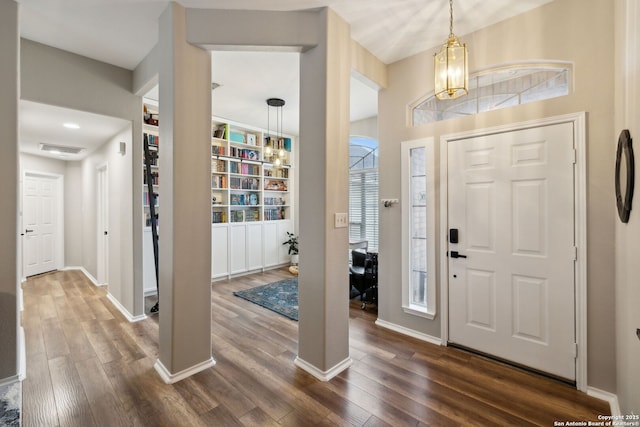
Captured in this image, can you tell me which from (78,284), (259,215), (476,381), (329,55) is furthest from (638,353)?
(78,284)

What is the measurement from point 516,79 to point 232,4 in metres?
2.41

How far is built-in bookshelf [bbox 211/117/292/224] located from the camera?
5160 mm

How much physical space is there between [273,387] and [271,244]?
157 inches

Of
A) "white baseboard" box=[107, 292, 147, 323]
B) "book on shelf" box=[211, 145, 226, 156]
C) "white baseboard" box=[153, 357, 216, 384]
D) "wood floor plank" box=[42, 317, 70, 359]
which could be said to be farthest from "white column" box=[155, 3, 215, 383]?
"book on shelf" box=[211, 145, 226, 156]

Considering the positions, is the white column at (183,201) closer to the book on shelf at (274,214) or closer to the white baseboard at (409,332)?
the white baseboard at (409,332)

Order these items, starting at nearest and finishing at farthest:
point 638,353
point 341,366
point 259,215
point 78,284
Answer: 1. point 638,353
2. point 341,366
3. point 78,284
4. point 259,215

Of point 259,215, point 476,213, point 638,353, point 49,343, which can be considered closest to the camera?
point 638,353

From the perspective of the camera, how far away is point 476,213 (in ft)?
8.36

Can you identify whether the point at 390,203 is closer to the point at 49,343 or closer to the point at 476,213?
the point at 476,213

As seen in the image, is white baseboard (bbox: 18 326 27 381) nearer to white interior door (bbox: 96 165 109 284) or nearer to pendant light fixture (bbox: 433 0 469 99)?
white interior door (bbox: 96 165 109 284)

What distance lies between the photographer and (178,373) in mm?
2201

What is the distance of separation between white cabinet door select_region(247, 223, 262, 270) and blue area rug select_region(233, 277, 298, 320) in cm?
90

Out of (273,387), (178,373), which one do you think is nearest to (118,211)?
(178,373)

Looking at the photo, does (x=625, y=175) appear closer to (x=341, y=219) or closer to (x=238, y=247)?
(x=341, y=219)
